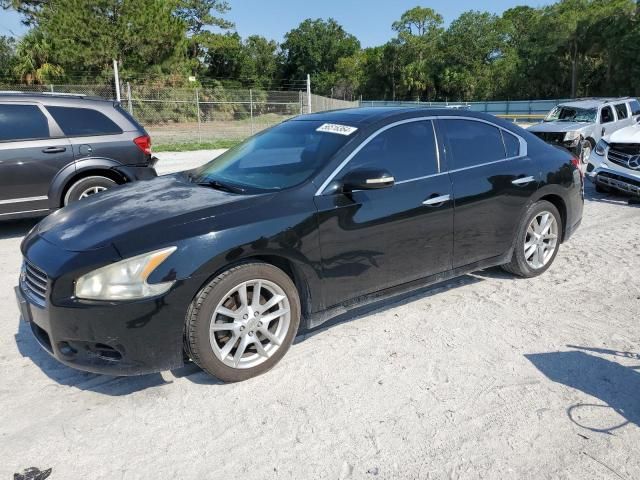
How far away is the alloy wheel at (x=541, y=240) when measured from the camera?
4.95 meters

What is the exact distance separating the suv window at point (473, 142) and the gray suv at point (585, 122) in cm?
873

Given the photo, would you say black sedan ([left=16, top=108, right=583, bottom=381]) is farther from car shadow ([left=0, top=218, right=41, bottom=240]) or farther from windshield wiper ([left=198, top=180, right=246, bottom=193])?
car shadow ([left=0, top=218, right=41, bottom=240])

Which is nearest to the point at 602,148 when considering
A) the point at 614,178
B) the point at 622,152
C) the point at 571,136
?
the point at 622,152

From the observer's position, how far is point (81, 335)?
9.56 feet

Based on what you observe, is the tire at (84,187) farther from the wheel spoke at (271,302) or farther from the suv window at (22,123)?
the wheel spoke at (271,302)

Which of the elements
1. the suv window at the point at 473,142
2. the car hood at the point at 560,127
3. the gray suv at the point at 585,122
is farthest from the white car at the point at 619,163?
the suv window at the point at 473,142

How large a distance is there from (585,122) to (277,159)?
11897 mm

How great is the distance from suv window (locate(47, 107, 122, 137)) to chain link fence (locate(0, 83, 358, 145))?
48.7 ft

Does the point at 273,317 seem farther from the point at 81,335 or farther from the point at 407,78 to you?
the point at 407,78

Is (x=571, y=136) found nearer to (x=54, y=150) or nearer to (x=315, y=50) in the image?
(x=54, y=150)

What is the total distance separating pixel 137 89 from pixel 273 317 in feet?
73.4

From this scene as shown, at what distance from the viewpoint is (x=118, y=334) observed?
2.89 metres

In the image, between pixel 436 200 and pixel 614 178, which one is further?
pixel 614 178

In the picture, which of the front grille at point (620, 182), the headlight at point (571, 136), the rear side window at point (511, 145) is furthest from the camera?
the headlight at point (571, 136)
